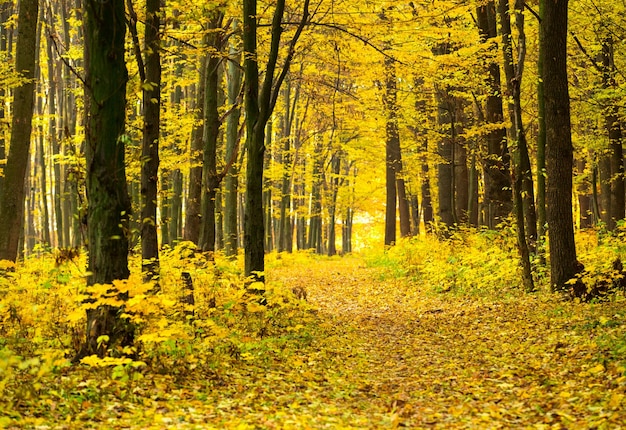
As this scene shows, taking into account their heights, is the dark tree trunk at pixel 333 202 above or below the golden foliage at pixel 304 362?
above

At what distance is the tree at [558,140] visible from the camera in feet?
36.8

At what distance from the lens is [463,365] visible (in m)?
8.06

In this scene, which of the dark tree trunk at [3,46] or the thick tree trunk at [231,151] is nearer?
the thick tree trunk at [231,151]

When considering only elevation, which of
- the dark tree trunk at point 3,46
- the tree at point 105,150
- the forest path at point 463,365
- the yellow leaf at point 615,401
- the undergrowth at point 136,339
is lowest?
the forest path at point 463,365

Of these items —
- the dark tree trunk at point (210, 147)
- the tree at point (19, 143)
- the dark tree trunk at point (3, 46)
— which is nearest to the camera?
the tree at point (19, 143)

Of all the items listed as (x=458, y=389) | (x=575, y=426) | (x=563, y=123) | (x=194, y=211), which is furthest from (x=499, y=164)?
(x=575, y=426)

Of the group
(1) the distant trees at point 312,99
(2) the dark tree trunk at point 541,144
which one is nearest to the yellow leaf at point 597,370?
(1) the distant trees at point 312,99

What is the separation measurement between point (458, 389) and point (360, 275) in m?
14.9

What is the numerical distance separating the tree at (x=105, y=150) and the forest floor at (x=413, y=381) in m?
1.23

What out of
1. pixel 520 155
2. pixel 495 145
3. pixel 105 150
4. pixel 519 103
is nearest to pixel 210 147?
pixel 105 150

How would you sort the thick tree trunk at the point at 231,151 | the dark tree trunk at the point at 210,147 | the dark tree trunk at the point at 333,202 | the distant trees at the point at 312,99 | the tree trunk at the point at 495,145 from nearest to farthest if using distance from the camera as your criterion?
the distant trees at the point at 312,99
the dark tree trunk at the point at 210,147
the thick tree trunk at the point at 231,151
the tree trunk at the point at 495,145
the dark tree trunk at the point at 333,202

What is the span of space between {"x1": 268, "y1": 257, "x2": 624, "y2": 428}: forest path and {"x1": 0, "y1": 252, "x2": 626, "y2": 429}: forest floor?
2 centimetres

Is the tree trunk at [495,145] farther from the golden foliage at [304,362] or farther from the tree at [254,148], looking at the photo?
the tree at [254,148]

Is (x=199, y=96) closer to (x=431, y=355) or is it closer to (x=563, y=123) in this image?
(x=563, y=123)
